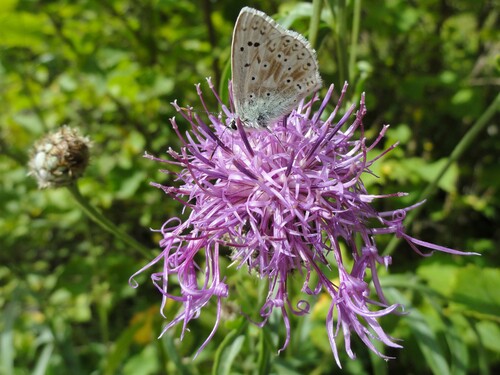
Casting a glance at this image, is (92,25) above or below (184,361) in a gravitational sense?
above

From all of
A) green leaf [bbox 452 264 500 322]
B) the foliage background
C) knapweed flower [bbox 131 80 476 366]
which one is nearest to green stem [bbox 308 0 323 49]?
the foliage background

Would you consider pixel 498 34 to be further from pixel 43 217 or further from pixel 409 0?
pixel 43 217

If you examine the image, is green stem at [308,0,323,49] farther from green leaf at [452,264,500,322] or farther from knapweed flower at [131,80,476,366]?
green leaf at [452,264,500,322]

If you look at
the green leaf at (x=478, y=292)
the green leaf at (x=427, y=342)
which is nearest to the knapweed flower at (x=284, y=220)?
the green leaf at (x=427, y=342)

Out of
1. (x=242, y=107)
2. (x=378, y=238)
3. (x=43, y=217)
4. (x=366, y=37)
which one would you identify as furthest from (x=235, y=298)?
(x=366, y=37)

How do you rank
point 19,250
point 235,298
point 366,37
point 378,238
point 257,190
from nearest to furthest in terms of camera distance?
point 257,190 → point 235,298 → point 378,238 → point 19,250 → point 366,37

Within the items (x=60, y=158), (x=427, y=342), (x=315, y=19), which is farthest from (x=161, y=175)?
(x=427, y=342)

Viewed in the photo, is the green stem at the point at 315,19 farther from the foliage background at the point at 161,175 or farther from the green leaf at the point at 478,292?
the green leaf at the point at 478,292

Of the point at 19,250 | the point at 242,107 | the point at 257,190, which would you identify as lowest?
the point at 19,250
